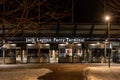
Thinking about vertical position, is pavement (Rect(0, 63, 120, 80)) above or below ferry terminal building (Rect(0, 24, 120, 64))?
below

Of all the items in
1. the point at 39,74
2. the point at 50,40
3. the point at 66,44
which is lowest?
the point at 39,74

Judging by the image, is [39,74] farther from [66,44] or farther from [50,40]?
[66,44]

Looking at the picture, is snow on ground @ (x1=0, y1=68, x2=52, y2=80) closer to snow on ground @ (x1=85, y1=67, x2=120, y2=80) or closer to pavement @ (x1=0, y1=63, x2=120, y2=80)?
pavement @ (x1=0, y1=63, x2=120, y2=80)

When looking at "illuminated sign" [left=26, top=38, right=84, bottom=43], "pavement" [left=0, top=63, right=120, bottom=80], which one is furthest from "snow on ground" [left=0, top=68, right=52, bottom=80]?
"illuminated sign" [left=26, top=38, right=84, bottom=43]

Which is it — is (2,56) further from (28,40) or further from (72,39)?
(72,39)

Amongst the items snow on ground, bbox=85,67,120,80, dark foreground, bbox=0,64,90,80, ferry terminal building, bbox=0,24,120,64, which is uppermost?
ferry terminal building, bbox=0,24,120,64

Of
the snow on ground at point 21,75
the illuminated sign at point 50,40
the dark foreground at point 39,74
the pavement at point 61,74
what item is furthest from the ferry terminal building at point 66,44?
the snow on ground at point 21,75

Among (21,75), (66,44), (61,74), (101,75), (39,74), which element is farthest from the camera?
(66,44)

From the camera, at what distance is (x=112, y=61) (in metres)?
56.7

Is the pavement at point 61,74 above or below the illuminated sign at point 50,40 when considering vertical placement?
below

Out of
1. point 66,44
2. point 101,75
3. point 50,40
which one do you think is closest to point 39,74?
point 101,75

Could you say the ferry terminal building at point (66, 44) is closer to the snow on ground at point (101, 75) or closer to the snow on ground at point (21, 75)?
the snow on ground at point (101, 75)

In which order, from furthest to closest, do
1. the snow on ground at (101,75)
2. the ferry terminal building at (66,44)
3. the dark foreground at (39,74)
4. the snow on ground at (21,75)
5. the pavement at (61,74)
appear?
the ferry terminal building at (66,44)
the dark foreground at (39,74)
the pavement at (61,74)
the snow on ground at (21,75)
the snow on ground at (101,75)

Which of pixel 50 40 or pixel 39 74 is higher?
pixel 50 40
